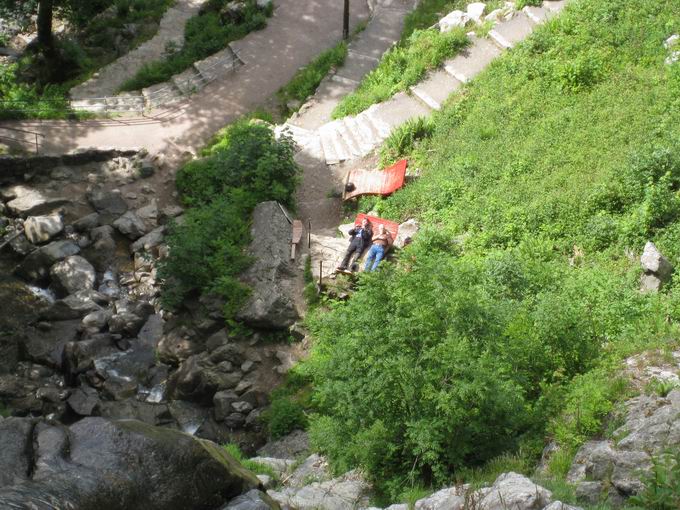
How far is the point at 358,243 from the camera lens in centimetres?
1744

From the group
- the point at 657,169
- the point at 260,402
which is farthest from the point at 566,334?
the point at 260,402

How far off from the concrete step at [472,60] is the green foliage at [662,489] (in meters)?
15.0

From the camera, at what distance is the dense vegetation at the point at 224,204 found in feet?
58.4

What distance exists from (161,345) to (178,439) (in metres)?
8.35

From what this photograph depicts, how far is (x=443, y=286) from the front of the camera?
451 inches

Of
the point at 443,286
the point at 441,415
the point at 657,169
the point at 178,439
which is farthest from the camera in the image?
the point at 657,169

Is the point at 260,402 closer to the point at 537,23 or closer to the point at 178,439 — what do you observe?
the point at 178,439

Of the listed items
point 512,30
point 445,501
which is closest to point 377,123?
point 512,30

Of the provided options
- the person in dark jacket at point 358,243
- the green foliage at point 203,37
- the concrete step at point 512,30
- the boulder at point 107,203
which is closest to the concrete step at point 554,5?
the concrete step at point 512,30

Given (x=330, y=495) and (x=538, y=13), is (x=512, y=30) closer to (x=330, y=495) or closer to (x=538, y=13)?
(x=538, y=13)

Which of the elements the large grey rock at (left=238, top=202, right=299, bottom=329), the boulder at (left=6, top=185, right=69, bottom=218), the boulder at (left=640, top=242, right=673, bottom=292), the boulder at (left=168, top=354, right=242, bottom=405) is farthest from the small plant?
the boulder at (left=6, top=185, right=69, bottom=218)

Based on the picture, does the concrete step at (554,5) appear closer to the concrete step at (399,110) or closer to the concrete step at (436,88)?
the concrete step at (436,88)

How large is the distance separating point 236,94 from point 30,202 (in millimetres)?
7011

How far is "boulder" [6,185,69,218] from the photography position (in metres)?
20.3
